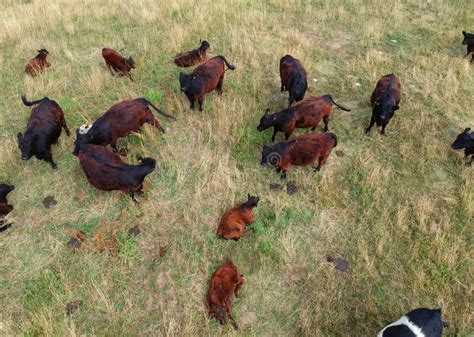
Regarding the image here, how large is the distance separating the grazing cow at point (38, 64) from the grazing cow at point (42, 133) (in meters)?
2.21

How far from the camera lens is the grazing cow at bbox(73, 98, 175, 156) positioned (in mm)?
6090

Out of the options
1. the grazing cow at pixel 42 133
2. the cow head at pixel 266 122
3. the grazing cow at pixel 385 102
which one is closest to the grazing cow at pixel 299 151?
the cow head at pixel 266 122

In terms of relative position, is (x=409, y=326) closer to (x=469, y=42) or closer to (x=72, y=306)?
(x=72, y=306)

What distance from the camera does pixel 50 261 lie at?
5090 mm

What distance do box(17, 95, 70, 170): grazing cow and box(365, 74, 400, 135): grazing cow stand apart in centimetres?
549

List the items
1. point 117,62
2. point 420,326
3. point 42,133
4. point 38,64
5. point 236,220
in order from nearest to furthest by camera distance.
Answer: point 420,326 < point 236,220 < point 42,133 < point 117,62 < point 38,64

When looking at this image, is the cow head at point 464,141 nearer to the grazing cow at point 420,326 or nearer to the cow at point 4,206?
the grazing cow at point 420,326

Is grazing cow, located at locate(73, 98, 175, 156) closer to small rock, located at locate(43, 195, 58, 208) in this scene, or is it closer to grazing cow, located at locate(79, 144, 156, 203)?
grazing cow, located at locate(79, 144, 156, 203)

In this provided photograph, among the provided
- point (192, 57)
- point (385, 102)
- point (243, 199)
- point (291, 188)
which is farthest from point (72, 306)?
point (385, 102)

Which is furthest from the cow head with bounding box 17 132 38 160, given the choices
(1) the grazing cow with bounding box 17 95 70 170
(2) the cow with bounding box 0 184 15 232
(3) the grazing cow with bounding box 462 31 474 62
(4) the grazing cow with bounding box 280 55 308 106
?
(3) the grazing cow with bounding box 462 31 474 62

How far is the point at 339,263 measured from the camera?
5129 millimetres

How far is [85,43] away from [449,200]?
8.78 m

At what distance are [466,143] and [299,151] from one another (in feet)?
9.23

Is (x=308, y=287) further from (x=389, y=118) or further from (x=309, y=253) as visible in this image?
(x=389, y=118)
